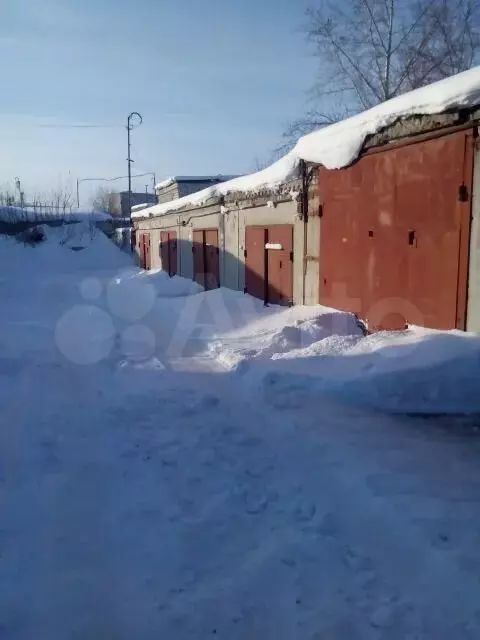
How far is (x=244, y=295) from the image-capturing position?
35.1 ft

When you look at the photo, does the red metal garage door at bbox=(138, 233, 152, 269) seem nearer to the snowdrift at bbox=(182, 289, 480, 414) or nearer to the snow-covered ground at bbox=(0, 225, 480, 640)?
the snowdrift at bbox=(182, 289, 480, 414)

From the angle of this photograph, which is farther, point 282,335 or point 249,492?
point 282,335

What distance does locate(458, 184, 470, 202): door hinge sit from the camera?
5.05 metres

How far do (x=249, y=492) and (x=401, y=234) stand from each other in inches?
151

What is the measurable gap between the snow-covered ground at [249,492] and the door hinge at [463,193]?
1306 mm

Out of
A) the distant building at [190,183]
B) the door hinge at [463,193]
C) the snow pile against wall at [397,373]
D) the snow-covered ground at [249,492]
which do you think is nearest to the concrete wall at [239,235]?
the snow-covered ground at [249,492]

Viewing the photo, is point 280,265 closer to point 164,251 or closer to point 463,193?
point 463,193

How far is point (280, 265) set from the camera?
9258 millimetres

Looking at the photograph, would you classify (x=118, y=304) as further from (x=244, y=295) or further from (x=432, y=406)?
→ (x=432, y=406)

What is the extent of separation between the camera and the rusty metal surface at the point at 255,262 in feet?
32.6

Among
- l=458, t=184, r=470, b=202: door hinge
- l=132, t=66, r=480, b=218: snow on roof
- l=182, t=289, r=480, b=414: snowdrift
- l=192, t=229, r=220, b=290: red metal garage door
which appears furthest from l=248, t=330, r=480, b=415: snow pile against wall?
l=192, t=229, r=220, b=290: red metal garage door

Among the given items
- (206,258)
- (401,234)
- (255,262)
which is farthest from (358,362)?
(206,258)

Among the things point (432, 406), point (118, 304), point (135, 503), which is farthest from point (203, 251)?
point (135, 503)

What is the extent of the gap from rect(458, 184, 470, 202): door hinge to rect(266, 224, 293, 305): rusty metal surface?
12.8 ft
